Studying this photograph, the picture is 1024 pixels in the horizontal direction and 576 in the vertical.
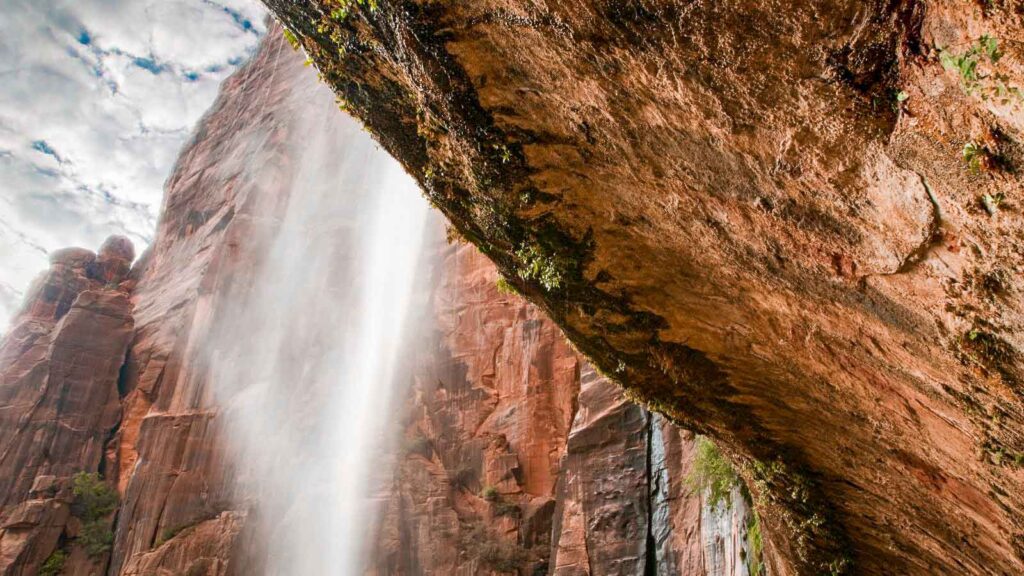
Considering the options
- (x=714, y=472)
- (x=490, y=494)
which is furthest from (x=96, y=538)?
(x=714, y=472)

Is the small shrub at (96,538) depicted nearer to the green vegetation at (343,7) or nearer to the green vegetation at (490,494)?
the green vegetation at (490,494)

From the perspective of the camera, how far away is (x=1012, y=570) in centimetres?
377

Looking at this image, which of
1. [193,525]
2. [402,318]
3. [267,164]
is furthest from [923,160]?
[267,164]

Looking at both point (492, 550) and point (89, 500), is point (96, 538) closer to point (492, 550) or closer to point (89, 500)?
point (89, 500)

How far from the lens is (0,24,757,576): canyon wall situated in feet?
39.8

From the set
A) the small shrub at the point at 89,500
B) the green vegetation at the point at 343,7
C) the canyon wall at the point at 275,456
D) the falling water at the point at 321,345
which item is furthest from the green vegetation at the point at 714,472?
the small shrub at the point at 89,500

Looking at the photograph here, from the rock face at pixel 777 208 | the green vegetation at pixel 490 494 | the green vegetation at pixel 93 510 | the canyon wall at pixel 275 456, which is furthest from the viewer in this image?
the green vegetation at pixel 93 510

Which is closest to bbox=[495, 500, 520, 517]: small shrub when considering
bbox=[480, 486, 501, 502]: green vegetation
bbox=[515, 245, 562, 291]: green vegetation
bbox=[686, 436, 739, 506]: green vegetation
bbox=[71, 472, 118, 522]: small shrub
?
bbox=[480, 486, 501, 502]: green vegetation

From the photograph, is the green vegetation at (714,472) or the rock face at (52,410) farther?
the rock face at (52,410)

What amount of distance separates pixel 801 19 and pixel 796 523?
5618 mm

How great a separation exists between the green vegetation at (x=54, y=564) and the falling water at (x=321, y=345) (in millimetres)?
7829

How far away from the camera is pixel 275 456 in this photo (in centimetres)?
1978

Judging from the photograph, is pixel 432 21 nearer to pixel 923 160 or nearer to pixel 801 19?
pixel 801 19

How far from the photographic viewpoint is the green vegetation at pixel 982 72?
5.38ft
